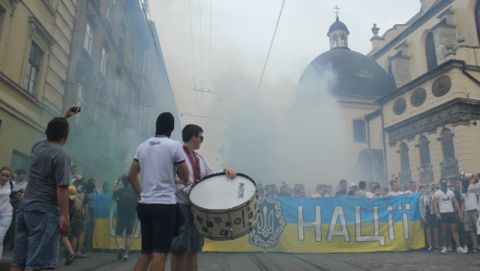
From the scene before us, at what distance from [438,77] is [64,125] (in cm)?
2361

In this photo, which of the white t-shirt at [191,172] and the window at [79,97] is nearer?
the white t-shirt at [191,172]

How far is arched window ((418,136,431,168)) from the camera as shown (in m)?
22.3

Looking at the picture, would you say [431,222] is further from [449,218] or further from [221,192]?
[221,192]

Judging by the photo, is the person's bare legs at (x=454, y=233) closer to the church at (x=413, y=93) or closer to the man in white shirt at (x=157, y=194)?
the man in white shirt at (x=157, y=194)

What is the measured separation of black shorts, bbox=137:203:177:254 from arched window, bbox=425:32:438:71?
33.6m

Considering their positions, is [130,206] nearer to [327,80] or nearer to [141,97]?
[141,97]

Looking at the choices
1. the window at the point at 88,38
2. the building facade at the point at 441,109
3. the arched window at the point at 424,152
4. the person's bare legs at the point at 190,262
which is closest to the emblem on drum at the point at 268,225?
the person's bare legs at the point at 190,262

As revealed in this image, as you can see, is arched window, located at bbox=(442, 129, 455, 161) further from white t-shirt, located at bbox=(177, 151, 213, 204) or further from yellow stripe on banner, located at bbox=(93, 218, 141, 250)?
white t-shirt, located at bbox=(177, 151, 213, 204)

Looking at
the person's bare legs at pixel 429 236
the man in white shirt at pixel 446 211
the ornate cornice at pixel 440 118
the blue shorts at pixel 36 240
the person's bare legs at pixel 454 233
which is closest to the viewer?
the blue shorts at pixel 36 240

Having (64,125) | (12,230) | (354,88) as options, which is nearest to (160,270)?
(64,125)

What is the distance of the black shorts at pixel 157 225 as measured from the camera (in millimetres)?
2906

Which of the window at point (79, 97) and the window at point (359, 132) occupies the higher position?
the window at point (359, 132)

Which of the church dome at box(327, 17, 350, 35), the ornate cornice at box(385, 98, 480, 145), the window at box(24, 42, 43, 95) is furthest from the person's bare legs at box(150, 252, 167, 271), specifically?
the church dome at box(327, 17, 350, 35)

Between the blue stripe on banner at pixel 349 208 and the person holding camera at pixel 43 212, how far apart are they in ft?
22.3
